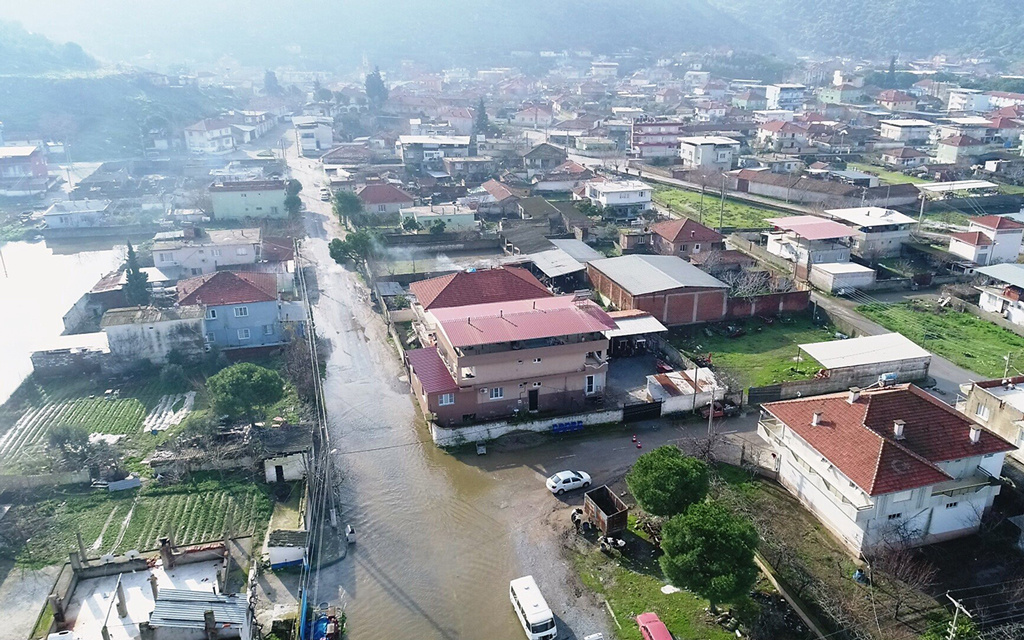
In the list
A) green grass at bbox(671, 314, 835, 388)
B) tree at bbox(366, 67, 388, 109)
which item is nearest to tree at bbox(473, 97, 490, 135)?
tree at bbox(366, 67, 388, 109)

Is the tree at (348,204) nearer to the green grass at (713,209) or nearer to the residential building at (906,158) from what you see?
the green grass at (713,209)

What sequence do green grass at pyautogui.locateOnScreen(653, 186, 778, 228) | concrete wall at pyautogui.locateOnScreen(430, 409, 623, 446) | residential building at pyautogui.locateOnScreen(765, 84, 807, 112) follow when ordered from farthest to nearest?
residential building at pyautogui.locateOnScreen(765, 84, 807, 112) → green grass at pyautogui.locateOnScreen(653, 186, 778, 228) → concrete wall at pyautogui.locateOnScreen(430, 409, 623, 446)

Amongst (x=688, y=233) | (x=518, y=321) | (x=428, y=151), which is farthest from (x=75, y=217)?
(x=688, y=233)

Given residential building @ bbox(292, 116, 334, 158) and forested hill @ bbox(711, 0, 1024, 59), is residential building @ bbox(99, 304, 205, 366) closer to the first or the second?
residential building @ bbox(292, 116, 334, 158)

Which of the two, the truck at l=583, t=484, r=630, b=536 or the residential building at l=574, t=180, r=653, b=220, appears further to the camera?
the residential building at l=574, t=180, r=653, b=220

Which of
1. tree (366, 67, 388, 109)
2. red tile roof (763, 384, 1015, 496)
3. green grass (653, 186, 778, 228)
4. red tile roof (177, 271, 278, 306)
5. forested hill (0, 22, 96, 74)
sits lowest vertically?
green grass (653, 186, 778, 228)

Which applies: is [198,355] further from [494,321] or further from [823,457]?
[823,457]

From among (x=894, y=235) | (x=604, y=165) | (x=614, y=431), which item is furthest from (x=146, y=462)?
(x=604, y=165)
